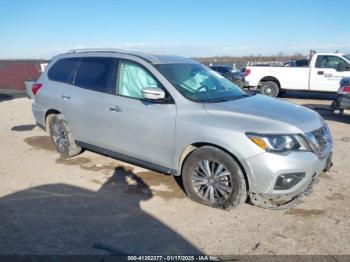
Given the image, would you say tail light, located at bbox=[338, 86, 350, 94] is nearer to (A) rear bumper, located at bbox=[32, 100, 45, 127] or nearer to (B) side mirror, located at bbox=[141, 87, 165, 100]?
(B) side mirror, located at bbox=[141, 87, 165, 100]

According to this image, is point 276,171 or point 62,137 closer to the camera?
point 276,171

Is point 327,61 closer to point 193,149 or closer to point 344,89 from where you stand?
point 344,89

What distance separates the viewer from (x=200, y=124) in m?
4.00

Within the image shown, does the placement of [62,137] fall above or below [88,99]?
below

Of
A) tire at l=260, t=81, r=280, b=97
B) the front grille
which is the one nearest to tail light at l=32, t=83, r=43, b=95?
the front grille

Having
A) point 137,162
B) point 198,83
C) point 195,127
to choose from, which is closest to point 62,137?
point 137,162

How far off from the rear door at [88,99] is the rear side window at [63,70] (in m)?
0.14

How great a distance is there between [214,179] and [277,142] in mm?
888

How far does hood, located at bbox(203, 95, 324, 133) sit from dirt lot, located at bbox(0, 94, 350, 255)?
1.05m

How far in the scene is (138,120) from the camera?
457 centimetres

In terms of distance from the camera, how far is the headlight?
3.63m

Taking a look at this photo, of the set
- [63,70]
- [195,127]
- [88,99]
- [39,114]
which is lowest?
[39,114]

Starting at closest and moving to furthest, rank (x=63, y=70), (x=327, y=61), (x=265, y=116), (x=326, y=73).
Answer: (x=265, y=116), (x=63, y=70), (x=326, y=73), (x=327, y=61)

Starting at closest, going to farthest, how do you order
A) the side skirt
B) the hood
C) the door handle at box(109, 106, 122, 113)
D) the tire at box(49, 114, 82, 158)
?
the hood, the side skirt, the door handle at box(109, 106, 122, 113), the tire at box(49, 114, 82, 158)
